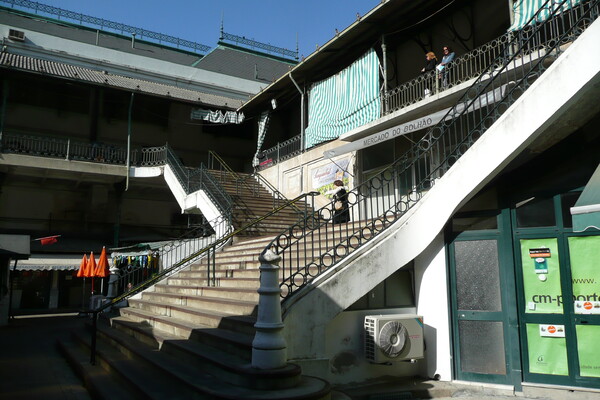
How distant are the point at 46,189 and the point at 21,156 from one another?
12.3 feet

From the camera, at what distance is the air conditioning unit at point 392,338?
20.4 feet

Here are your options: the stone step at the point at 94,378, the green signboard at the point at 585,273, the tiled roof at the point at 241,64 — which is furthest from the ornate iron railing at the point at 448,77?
the tiled roof at the point at 241,64

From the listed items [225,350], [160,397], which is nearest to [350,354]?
[225,350]

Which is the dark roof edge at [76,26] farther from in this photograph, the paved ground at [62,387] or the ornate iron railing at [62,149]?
the paved ground at [62,387]

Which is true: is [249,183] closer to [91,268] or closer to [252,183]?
[252,183]

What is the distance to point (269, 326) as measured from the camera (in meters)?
4.87

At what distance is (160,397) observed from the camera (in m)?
4.86

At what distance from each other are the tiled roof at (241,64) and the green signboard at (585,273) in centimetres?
2263

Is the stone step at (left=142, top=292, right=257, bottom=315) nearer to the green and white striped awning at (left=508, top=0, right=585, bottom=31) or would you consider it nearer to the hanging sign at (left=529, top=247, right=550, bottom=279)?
the hanging sign at (left=529, top=247, right=550, bottom=279)

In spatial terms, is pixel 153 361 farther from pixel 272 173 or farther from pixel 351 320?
pixel 272 173

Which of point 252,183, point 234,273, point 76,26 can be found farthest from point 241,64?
point 234,273

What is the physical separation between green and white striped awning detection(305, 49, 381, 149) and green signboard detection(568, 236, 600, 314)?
7214mm

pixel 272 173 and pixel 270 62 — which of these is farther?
pixel 270 62

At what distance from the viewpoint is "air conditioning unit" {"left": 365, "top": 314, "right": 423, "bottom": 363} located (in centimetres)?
621
